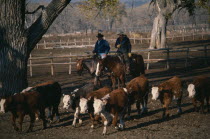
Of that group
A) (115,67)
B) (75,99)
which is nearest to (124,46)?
(115,67)

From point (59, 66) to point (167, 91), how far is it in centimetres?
1776

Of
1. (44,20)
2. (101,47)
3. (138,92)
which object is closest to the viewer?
(138,92)

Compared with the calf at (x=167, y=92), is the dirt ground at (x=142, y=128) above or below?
below

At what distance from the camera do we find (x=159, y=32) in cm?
3412

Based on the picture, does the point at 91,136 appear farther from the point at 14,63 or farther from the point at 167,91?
the point at 14,63

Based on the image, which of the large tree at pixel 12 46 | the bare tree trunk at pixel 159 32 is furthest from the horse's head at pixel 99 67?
the bare tree trunk at pixel 159 32

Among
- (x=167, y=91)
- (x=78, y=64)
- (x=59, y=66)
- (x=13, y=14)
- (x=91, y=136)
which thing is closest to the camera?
(x=91, y=136)

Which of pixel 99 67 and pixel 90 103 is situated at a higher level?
pixel 99 67

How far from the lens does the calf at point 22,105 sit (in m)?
8.19

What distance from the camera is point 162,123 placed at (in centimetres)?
878

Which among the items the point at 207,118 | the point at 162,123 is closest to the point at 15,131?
the point at 162,123

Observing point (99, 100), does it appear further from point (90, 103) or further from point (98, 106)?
point (90, 103)

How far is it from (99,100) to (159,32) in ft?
90.8

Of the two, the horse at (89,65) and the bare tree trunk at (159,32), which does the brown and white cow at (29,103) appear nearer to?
the horse at (89,65)
